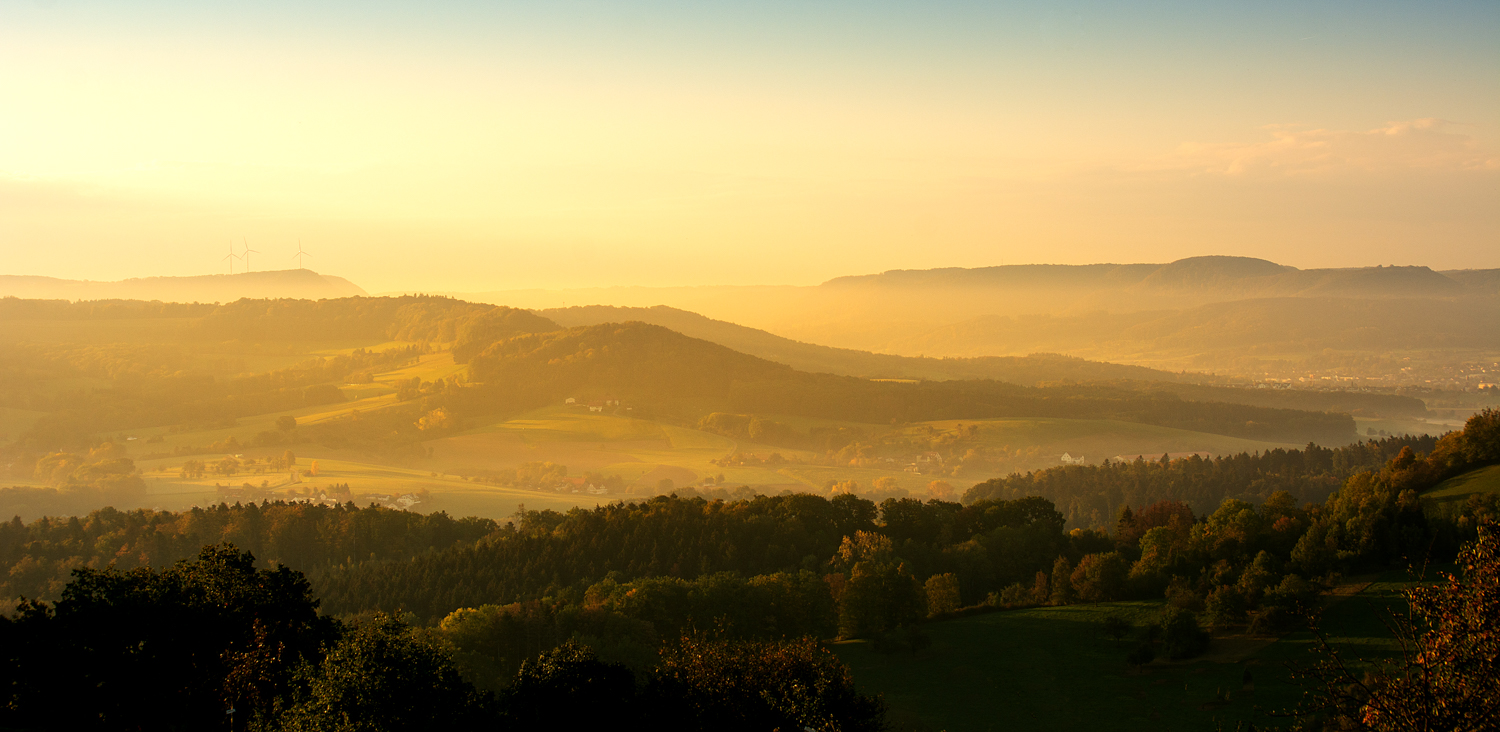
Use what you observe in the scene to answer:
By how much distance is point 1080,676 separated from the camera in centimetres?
4109

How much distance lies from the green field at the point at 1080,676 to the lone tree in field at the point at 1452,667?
809 inches

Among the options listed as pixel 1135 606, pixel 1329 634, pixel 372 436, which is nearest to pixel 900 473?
pixel 372 436

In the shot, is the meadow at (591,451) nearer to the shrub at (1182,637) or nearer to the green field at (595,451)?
the green field at (595,451)

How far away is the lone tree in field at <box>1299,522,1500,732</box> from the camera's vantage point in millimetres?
13906

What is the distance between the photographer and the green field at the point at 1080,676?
35.9 metres

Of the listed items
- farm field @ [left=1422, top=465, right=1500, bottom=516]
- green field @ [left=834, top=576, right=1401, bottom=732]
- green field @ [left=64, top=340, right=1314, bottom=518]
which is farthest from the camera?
green field @ [left=64, top=340, right=1314, bottom=518]

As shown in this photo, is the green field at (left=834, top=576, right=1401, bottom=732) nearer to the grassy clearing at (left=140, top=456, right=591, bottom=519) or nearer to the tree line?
the tree line

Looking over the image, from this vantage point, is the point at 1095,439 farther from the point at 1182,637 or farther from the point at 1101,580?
the point at 1182,637

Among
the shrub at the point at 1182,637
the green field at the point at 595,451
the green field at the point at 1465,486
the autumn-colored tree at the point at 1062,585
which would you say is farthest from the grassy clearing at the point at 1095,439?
the shrub at the point at 1182,637

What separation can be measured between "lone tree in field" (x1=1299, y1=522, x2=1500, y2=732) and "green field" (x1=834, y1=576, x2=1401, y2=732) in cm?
2054

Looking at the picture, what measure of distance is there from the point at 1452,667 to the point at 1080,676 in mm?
28093

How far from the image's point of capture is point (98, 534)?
78.1 meters

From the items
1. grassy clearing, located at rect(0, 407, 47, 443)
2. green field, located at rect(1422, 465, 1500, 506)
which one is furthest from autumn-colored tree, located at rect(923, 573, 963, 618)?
grassy clearing, located at rect(0, 407, 47, 443)

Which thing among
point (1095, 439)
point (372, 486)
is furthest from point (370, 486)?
point (1095, 439)
